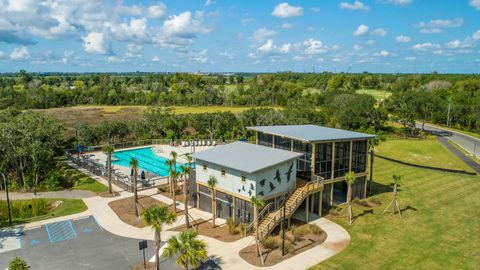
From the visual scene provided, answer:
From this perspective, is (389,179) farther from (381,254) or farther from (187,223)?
(187,223)

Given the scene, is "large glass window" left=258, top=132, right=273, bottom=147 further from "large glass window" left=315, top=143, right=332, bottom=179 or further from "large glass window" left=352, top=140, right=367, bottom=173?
"large glass window" left=352, top=140, right=367, bottom=173

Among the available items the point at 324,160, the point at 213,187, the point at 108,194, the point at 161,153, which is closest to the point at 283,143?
the point at 324,160

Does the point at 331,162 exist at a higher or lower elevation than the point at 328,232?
higher

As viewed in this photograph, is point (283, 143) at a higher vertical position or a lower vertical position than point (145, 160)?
higher

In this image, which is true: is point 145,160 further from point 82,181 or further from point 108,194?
point 108,194

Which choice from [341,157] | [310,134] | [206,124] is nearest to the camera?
[341,157]

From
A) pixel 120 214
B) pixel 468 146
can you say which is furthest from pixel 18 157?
pixel 468 146

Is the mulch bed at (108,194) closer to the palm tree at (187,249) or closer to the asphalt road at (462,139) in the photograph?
the palm tree at (187,249)

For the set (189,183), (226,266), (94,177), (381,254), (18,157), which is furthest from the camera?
(94,177)
